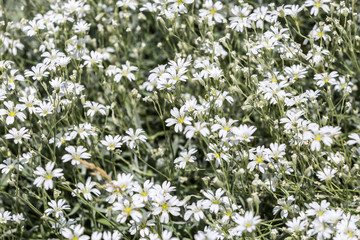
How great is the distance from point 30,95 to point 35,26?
79 cm

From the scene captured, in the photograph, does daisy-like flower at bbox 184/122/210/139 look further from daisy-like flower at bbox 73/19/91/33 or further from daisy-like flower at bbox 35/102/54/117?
daisy-like flower at bbox 73/19/91/33

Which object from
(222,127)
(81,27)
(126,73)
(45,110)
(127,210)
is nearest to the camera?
(127,210)

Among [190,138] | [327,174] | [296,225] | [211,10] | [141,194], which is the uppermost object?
[211,10]

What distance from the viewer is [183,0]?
4059 mm

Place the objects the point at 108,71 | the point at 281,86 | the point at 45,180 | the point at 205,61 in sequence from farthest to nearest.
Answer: the point at 108,71 → the point at 205,61 → the point at 281,86 → the point at 45,180

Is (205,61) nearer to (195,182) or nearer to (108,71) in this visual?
(108,71)

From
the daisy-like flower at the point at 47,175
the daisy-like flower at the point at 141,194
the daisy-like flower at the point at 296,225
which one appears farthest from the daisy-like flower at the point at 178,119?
the daisy-like flower at the point at 296,225

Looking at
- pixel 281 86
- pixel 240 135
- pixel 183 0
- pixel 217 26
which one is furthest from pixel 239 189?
pixel 217 26

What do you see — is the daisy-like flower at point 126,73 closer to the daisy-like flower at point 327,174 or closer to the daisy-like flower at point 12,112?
the daisy-like flower at point 12,112

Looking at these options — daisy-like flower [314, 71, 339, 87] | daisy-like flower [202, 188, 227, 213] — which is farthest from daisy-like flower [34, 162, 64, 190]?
daisy-like flower [314, 71, 339, 87]

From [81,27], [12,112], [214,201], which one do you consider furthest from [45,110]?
[214,201]

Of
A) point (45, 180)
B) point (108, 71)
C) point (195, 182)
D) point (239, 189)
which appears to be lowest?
point (195, 182)

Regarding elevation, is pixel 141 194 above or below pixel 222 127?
below

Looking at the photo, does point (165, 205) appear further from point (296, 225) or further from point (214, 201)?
point (296, 225)
